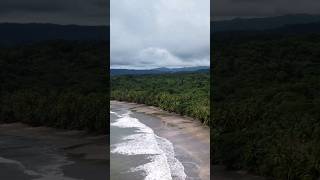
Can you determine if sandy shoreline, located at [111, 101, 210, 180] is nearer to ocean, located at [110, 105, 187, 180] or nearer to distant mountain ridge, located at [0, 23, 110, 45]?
ocean, located at [110, 105, 187, 180]

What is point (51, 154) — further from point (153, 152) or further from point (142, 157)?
point (153, 152)

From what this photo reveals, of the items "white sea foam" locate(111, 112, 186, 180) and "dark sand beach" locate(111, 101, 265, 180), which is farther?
"white sea foam" locate(111, 112, 186, 180)

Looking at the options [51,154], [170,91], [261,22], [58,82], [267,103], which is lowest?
[51,154]

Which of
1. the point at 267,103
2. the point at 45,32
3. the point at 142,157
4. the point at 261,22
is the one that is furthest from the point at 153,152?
the point at 45,32

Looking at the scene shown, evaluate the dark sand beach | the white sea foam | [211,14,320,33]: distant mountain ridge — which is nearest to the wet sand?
the white sea foam

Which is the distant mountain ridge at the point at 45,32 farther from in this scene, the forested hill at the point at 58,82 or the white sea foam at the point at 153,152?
the white sea foam at the point at 153,152

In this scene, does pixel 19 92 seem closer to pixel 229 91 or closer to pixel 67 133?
pixel 67 133
